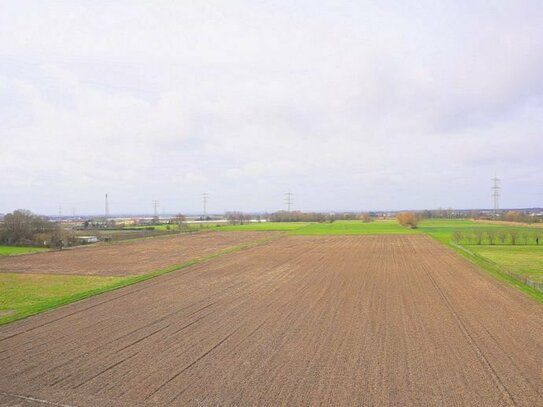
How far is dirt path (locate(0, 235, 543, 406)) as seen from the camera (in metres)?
9.61

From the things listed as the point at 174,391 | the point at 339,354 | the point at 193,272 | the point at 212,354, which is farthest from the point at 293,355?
the point at 193,272

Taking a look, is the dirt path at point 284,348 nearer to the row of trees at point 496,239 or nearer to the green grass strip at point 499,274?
the green grass strip at point 499,274

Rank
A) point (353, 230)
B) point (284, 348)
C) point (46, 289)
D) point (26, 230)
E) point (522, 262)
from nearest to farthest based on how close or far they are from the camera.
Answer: point (284, 348), point (46, 289), point (522, 262), point (26, 230), point (353, 230)

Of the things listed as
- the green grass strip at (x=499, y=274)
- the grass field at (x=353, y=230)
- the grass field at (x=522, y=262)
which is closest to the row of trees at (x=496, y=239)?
the grass field at (x=522, y=262)

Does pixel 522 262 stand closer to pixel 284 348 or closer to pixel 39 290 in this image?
pixel 284 348

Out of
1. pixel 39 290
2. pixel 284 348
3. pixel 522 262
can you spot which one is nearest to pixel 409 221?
pixel 522 262

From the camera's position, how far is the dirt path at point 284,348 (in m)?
9.61

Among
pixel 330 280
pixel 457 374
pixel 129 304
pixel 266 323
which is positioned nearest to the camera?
pixel 457 374

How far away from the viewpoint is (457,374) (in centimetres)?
1059

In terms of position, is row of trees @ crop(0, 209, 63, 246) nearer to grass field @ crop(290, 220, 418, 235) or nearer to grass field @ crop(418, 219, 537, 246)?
grass field @ crop(290, 220, 418, 235)

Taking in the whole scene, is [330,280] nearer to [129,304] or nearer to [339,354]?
[129,304]

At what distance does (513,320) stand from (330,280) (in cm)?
1142

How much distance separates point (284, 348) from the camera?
41.6ft

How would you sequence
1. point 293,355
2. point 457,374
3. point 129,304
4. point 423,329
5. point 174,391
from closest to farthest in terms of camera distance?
point 174,391, point 457,374, point 293,355, point 423,329, point 129,304
